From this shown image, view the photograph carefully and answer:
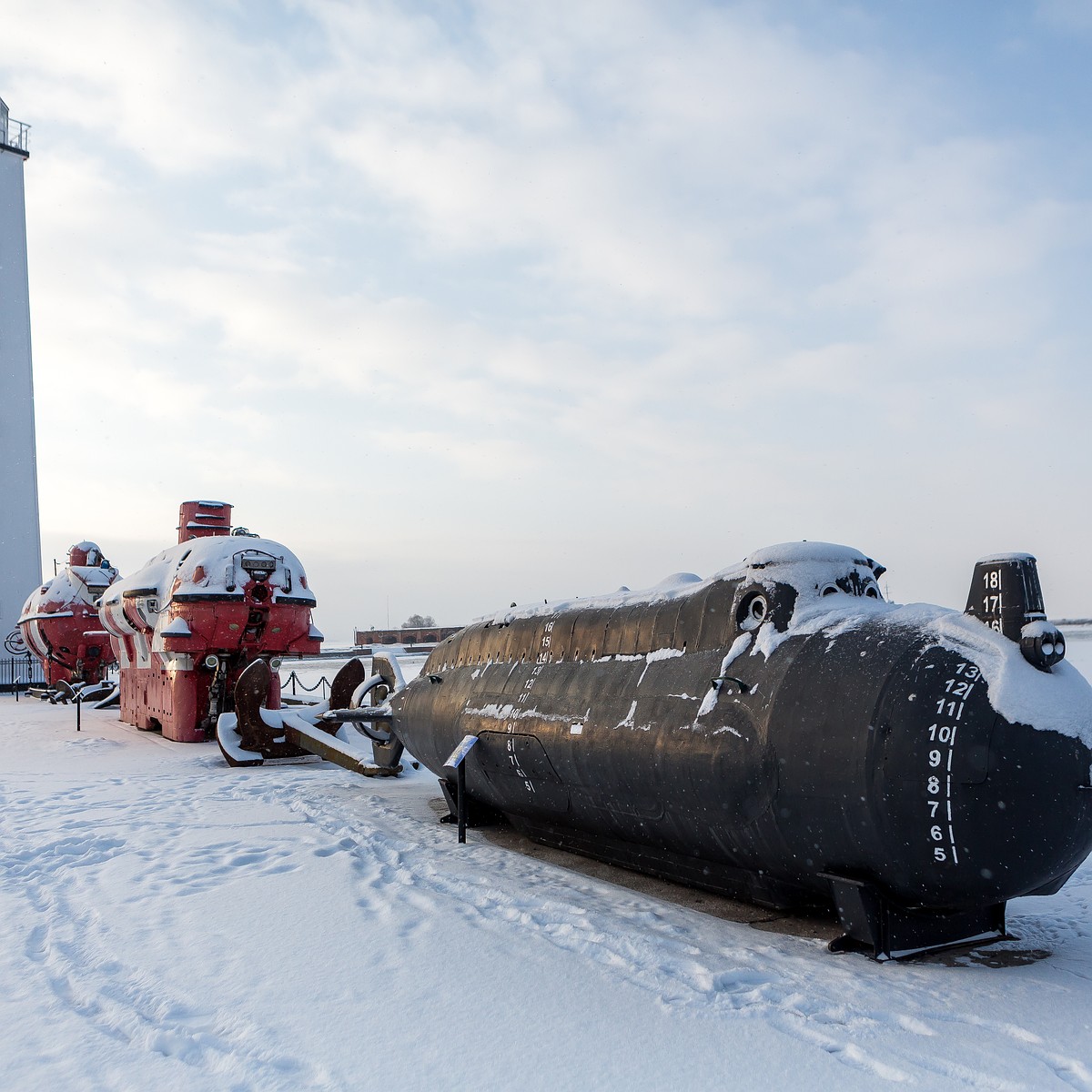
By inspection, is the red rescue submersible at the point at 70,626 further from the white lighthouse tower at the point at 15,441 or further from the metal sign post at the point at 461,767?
the metal sign post at the point at 461,767

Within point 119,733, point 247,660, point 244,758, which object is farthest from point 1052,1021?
point 119,733

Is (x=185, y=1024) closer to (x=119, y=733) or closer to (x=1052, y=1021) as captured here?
(x=1052, y=1021)

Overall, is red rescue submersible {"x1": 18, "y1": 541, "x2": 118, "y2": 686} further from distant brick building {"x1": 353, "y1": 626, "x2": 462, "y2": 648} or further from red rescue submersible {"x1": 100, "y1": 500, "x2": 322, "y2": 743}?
distant brick building {"x1": 353, "y1": 626, "x2": 462, "y2": 648}

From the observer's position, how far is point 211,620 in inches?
610

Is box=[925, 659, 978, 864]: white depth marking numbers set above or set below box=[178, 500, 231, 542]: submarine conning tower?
below

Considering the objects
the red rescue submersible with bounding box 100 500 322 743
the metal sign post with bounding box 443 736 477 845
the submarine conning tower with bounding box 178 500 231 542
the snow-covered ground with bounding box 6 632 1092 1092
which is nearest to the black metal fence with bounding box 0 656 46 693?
the submarine conning tower with bounding box 178 500 231 542

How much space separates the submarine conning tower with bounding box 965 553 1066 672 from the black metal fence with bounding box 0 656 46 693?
35162 millimetres

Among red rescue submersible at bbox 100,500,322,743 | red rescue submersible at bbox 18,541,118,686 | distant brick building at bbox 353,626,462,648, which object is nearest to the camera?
red rescue submersible at bbox 100,500,322,743

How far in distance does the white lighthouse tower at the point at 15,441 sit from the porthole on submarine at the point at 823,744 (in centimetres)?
3014

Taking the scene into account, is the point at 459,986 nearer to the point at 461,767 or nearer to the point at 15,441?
the point at 461,767

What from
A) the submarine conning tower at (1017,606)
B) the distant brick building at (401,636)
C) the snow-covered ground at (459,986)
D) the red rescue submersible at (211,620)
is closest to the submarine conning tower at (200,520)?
the red rescue submersible at (211,620)

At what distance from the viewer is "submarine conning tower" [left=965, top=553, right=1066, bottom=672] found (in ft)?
15.3

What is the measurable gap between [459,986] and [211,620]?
39.9ft

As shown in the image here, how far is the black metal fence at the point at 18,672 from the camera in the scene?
33.1 meters
